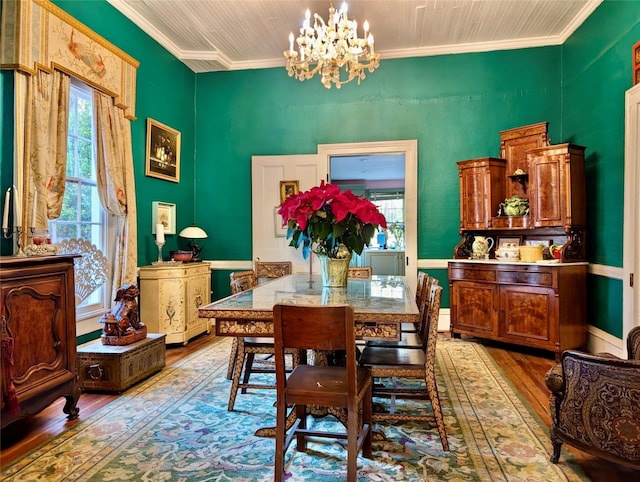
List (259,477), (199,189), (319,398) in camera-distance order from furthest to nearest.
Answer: (199,189), (259,477), (319,398)

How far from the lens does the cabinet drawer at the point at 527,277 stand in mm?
3798

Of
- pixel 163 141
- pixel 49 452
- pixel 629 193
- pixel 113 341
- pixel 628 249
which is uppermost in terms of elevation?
pixel 163 141

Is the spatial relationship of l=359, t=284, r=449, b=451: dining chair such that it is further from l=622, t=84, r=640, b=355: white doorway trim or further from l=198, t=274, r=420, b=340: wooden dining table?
l=622, t=84, r=640, b=355: white doorway trim

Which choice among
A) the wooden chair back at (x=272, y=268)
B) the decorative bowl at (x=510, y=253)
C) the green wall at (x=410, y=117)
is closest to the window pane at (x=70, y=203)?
the green wall at (x=410, y=117)

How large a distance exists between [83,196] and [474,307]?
407cm

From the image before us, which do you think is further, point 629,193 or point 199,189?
point 199,189

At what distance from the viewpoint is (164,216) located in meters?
4.71

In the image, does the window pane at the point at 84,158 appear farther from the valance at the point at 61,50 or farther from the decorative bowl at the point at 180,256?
the decorative bowl at the point at 180,256

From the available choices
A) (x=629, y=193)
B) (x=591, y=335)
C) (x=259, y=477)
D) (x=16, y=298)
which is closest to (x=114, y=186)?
(x=16, y=298)

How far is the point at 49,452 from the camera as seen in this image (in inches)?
83.0

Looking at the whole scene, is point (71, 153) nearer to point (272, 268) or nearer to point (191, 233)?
point (191, 233)

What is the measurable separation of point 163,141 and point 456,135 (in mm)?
3574

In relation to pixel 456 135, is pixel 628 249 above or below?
below

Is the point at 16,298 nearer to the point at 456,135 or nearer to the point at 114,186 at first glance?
the point at 114,186
